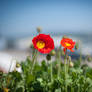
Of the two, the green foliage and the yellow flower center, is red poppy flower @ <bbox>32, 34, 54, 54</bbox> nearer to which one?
the yellow flower center

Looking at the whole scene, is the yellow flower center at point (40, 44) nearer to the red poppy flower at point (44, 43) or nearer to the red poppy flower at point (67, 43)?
the red poppy flower at point (44, 43)

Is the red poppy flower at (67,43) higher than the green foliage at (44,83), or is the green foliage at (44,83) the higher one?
the red poppy flower at (67,43)

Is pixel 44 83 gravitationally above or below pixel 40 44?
below

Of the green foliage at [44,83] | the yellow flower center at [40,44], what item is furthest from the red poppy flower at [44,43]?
the green foliage at [44,83]

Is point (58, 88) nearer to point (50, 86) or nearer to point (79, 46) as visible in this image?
point (50, 86)

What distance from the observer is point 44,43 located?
3.21 ft

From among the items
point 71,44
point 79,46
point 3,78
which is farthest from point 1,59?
point 71,44

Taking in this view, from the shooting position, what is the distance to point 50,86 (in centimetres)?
96

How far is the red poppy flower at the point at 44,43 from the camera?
93 cm

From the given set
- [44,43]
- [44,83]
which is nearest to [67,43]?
[44,43]

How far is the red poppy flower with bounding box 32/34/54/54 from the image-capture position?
93 centimetres

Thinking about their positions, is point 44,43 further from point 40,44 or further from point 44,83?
point 44,83

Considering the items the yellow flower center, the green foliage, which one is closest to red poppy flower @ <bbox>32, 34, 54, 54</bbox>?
the yellow flower center

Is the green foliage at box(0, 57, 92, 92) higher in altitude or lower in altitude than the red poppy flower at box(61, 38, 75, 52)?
lower
